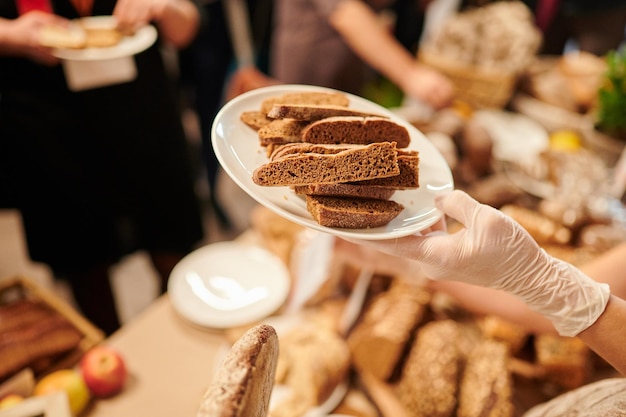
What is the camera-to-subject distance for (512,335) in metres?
1.64

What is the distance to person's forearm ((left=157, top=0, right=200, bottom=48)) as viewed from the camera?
2.31 m

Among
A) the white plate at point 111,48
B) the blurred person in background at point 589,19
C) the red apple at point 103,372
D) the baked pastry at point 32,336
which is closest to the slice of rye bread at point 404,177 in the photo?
the red apple at point 103,372

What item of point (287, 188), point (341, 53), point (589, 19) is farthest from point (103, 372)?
point (589, 19)

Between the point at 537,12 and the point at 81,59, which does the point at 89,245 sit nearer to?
the point at 81,59

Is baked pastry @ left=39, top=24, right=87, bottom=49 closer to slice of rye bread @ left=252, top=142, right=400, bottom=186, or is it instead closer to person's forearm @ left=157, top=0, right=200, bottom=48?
person's forearm @ left=157, top=0, right=200, bottom=48

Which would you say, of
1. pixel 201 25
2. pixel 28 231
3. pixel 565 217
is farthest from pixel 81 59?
pixel 565 217

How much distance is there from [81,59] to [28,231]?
0.98m

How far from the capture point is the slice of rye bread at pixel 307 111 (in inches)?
45.4

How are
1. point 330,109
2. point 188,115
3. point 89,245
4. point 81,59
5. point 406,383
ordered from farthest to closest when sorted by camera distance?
point 188,115 → point 89,245 → point 81,59 → point 406,383 → point 330,109

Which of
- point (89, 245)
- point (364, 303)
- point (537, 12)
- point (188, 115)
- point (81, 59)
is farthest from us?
point (188, 115)

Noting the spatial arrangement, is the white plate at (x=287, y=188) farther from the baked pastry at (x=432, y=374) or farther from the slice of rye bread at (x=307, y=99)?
the baked pastry at (x=432, y=374)

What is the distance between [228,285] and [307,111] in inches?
38.9

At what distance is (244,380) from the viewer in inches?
28.2

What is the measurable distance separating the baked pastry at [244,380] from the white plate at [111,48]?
64.9 inches
